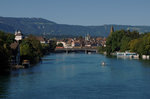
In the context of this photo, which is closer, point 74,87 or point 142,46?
point 74,87

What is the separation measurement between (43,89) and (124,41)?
6915cm

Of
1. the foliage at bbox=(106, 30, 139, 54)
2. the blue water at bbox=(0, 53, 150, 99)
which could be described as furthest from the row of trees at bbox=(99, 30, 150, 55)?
the blue water at bbox=(0, 53, 150, 99)

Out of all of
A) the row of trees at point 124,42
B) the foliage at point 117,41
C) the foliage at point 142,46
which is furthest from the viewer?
the foliage at point 117,41

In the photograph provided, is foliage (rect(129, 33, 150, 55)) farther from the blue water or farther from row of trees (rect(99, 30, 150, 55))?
the blue water

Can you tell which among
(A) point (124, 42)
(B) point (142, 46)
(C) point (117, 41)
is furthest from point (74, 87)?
(C) point (117, 41)

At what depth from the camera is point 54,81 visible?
36.7 meters

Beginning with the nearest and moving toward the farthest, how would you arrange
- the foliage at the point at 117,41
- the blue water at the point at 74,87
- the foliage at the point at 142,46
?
1. the blue water at the point at 74,87
2. the foliage at the point at 142,46
3. the foliage at the point at 117,41

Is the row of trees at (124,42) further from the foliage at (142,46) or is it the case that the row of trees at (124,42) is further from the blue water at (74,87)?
the blue water at (74,87)

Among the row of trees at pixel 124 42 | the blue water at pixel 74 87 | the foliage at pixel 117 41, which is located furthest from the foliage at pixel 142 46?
the blue water at pixel 74 87

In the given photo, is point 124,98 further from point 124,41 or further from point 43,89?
point 124,41

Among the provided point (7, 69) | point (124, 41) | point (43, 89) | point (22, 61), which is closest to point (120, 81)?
point (43, 89)

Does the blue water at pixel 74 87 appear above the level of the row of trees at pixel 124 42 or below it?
below

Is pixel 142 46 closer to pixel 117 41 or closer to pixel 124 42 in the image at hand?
pixel 124 42

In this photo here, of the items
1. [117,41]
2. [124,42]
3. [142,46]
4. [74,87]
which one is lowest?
[74,87]
